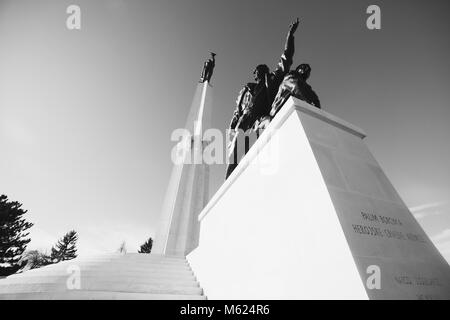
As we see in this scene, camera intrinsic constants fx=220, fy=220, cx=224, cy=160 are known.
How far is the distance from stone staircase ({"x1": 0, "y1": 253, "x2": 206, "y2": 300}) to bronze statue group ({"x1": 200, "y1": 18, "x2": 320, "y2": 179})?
2.83 m

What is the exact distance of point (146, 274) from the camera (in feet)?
16.2

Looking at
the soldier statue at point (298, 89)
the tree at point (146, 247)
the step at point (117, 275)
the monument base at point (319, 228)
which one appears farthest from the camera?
the tree at point (146, 247)

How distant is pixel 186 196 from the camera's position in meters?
14.2

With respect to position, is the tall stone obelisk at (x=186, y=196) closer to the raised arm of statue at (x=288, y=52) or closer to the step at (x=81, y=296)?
the step at (x=81, y=296)

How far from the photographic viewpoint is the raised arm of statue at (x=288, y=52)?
13.9ft

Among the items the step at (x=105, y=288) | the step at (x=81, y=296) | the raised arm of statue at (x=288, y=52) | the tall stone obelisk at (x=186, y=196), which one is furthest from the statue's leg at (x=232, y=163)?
the tall stone obelisk at (x=186, y=196)

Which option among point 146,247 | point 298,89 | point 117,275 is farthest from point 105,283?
point 146,247

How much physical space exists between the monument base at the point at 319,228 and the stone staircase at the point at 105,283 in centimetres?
97

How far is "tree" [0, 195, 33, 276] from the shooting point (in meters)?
31.4

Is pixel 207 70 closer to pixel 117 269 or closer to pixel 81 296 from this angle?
pixel 117 269

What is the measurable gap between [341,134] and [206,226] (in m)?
3.70

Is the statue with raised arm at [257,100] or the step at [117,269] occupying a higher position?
the statue with raised arm at [257,100]

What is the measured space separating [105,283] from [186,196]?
10.0 metres
